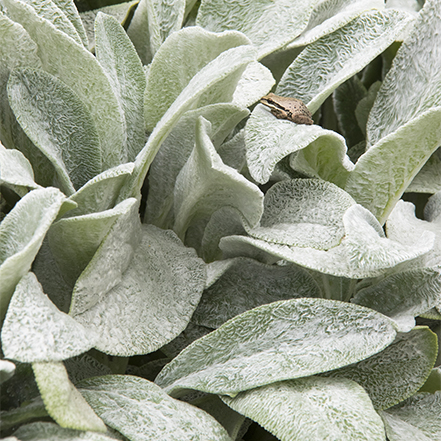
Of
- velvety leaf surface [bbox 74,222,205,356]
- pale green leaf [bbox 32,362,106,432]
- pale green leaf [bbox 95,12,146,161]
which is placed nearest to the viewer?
pale green leaf [bbox 32,362,106,432]

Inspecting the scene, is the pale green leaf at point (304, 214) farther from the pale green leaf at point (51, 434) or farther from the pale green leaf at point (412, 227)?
the pale green leaf at point (51, 434)

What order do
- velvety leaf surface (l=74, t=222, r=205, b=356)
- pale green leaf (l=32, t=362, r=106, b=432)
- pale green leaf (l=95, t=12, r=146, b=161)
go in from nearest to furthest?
pale green leaf (l=32, t=362, r=106, b=432) < velvety leaf surface (l=74, t=222, r=205, b=356) < pale green leaf (l=95, t=12, r=146, b=161)

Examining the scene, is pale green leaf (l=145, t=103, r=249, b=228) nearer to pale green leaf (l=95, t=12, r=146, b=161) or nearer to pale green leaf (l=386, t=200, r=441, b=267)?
pale green leaf (l=95, t=12, r=146, b=161)

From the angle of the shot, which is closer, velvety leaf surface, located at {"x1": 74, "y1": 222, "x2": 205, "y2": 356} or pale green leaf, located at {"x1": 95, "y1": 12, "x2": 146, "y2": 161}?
velvety leaf surface, located at {"x1": 74, "y1": 222, "x2": 205, "y2": 356}

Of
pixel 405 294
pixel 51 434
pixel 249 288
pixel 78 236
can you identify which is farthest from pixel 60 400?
pixel 405 294

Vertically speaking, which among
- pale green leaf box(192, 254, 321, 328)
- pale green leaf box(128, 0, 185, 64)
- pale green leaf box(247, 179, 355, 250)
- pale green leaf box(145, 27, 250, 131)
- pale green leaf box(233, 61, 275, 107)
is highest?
pale green leaf box(128, 0, 185, 64)

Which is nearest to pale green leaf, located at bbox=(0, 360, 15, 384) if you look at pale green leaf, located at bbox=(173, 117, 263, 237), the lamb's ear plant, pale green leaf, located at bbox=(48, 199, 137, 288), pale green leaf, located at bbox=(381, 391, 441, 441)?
the lamb's ear plant

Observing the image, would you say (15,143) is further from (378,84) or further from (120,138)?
(378,84)
